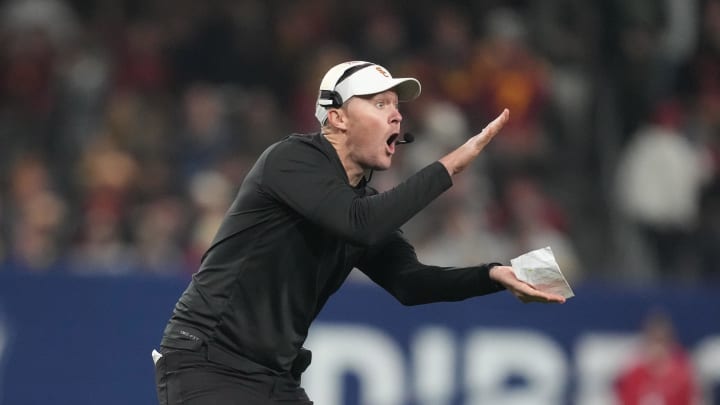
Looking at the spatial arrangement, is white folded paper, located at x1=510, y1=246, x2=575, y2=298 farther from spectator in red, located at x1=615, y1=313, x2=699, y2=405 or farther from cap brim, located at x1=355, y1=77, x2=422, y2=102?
spectator in red, located at x1=615, y1=313, x2=699, y2=405

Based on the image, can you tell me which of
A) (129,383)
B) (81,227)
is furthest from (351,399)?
(81,227)

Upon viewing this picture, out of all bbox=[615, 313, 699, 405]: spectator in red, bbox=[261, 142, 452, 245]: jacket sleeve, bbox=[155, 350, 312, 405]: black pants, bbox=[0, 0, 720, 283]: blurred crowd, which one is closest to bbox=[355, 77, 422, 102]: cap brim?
bbox=[261, 142, 452, 245]: jacket sleeve

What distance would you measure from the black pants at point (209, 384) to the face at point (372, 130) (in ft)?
2.85

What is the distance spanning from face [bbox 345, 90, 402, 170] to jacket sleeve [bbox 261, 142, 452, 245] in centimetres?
20

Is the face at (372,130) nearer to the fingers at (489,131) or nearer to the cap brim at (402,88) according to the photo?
the cap brim at (402,88)

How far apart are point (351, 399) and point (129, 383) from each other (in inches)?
61.3

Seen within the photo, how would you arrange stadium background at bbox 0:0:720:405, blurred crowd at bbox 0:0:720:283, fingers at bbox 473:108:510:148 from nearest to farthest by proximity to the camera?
fingers at bbox 473:108:510:148 → stadium background at bbox 0:0:720:405 → blurred crowd at bbox 0:0:720:283

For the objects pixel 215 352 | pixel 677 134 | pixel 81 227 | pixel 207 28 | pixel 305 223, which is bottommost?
pixel 215 352

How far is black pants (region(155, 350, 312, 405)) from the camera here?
518 cm

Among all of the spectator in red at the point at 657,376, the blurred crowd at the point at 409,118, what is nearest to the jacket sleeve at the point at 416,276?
the blurred crowd at the point at 409,118

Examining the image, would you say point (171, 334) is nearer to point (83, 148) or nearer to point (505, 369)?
point (505, 369)

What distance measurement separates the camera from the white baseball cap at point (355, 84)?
17.6 feet

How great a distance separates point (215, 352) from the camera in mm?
5234

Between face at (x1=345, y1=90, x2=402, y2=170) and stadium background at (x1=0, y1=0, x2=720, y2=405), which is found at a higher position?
stadium background at (x1=0, y1=0, x2=720, y2=405)
